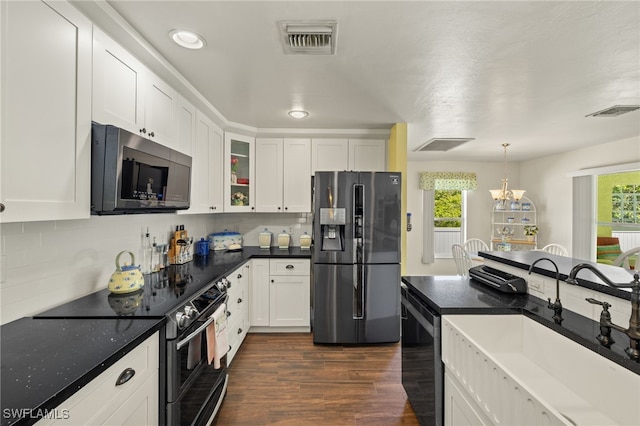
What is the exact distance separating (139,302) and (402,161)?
2.73 metres

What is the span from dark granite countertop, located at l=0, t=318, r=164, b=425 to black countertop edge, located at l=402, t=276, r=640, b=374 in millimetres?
Result: 1506

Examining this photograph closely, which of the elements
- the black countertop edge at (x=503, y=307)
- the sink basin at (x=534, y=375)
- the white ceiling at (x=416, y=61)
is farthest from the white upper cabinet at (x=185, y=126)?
the sink basin at (x=534, y=375)

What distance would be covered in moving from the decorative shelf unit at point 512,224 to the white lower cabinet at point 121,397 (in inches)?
231

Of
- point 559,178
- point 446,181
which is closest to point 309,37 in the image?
point 446,181

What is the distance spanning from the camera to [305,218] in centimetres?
396

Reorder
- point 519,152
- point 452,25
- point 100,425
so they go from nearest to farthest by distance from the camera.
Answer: point 100,425, point 452,25, point 519,152

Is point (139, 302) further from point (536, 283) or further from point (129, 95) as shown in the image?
point (536, 283)

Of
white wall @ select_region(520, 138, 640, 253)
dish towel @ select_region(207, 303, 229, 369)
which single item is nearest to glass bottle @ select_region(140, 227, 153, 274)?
dish towel @ select_region(207, 303, 229, 369)

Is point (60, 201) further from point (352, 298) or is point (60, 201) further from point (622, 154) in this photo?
point (622, 154)

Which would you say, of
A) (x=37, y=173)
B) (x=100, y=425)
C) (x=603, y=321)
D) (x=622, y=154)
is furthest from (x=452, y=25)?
(x=622, y=154)

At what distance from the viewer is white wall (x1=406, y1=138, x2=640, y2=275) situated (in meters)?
4.92

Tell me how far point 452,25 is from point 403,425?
245 cm

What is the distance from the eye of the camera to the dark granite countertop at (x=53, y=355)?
0.78m

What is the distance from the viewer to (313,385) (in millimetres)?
2357
